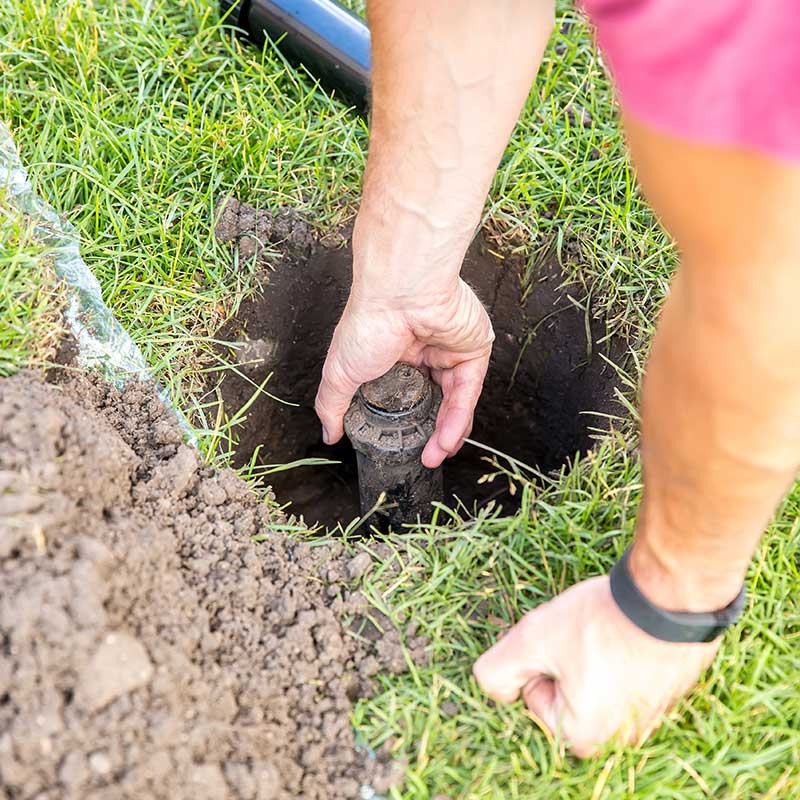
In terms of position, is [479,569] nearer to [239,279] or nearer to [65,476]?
[65,476]

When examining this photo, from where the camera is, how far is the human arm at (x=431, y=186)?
1.51 metres

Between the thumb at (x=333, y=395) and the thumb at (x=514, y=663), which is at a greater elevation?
the thumb at (x=514, y=663)

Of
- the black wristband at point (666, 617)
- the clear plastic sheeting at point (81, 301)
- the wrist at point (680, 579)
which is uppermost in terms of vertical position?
the wrist at point (680, 579)

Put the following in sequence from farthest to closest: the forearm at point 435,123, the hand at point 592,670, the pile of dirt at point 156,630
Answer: the forearm at point 435,123, the hand at point 592,670, the pile of dirt at point 156,630

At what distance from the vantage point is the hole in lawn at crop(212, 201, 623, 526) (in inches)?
80.4

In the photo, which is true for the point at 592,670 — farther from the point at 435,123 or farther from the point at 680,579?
the point at 435,123

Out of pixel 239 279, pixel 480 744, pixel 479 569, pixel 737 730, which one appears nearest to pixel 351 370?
pixel 239 279

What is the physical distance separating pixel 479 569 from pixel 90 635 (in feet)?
2.05

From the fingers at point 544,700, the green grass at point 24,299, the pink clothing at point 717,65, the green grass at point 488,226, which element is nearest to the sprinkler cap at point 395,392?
the green grass at point 488,226

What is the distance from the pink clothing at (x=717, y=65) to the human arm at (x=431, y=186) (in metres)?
0.68

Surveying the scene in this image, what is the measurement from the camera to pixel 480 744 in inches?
52.8

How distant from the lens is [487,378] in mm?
2324

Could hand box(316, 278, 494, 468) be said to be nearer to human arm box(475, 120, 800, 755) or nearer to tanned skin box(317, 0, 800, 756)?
tanned skin box(317, 0, 800, 756)

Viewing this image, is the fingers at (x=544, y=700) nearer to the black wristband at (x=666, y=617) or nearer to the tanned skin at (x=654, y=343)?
the tanned skin at (x=654, y=343)
